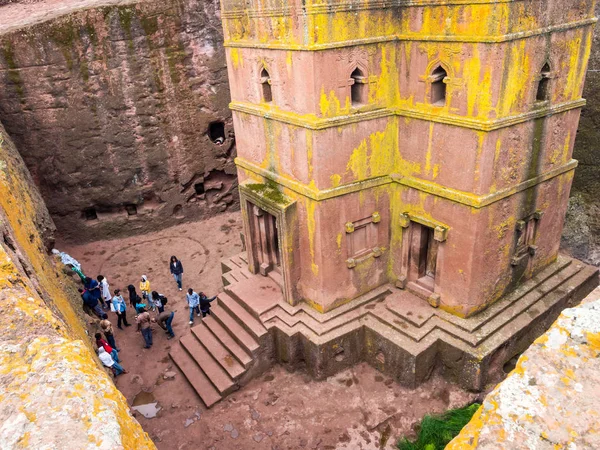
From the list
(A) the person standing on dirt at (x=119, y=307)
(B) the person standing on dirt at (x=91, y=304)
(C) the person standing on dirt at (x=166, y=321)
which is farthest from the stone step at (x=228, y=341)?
(B) the person standing on dirt at (x=91, y=304)

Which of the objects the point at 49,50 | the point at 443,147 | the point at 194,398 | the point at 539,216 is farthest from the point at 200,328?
the point at 49,50

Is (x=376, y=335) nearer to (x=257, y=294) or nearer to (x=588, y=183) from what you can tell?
(x=257, y=294)

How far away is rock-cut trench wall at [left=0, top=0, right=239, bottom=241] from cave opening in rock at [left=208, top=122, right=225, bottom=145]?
0.11ft

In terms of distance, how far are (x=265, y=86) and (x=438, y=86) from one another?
3089mm

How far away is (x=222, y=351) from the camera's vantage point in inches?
363

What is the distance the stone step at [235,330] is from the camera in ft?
28.9

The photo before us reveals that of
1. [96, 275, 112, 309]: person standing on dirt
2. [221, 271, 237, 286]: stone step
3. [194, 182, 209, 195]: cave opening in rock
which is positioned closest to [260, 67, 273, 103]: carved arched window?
[221, 271, 237, 286]: stone step

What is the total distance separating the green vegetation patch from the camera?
7234mm

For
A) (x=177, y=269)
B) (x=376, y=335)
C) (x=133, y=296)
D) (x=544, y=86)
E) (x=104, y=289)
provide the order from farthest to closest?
1. (x=177, y=269)
2. (x=104, y=289)
3. (x=133, y=296)
4. (x=376, y=335)
5. (x=544, y=86)

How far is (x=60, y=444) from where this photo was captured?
214 centimetres

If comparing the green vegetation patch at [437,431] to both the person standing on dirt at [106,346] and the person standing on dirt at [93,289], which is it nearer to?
the person standing on dirt at [106,346]

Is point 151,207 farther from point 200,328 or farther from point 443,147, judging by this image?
point 443,147

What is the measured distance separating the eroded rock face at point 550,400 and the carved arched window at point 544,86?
625 centimetres

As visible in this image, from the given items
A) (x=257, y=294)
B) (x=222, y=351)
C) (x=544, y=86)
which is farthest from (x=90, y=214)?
(x=544, y=86)
